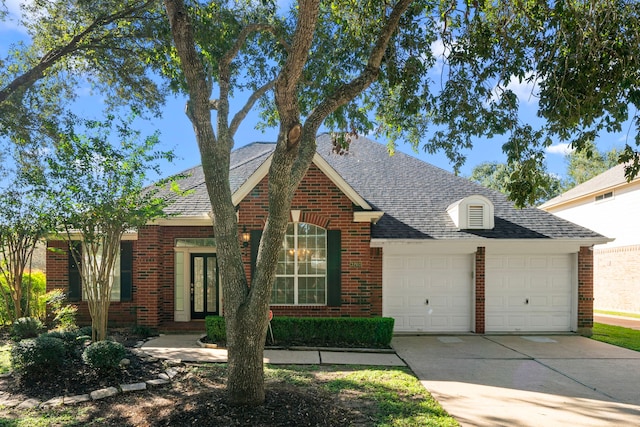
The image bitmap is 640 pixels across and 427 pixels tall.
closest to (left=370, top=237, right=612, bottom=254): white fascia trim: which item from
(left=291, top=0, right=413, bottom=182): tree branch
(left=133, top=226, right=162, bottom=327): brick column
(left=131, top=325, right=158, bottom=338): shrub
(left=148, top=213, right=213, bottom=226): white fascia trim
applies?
(left=148, top=213, right=213, bottom=226): white fascia trim

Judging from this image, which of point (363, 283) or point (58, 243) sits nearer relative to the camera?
point (363, 283)

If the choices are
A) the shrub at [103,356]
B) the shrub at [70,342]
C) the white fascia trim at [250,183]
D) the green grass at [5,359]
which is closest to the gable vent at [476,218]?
the white fascia trim at [250,183]

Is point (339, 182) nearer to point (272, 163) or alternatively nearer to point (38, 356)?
point (272, 163)

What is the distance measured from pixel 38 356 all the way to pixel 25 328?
15.5ft

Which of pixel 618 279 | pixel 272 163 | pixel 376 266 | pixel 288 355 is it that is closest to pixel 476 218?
pixel 376 266

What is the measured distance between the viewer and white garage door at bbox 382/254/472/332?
12984 mm

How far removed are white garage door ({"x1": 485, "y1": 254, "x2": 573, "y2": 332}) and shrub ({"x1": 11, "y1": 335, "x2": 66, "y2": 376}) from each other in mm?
10794

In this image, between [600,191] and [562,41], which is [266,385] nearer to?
[562,41]

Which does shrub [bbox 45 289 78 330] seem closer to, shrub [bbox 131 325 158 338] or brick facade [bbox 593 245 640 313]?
shrub [bbox 131 325 158 338]

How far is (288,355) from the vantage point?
31.9 feet

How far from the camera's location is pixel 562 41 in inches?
287

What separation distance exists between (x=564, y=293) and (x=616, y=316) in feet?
28.9

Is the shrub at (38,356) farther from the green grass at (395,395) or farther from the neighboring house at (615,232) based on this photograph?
the neighboring house at (615,232)

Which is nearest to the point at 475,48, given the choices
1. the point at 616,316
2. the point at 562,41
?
the point at 562,41
